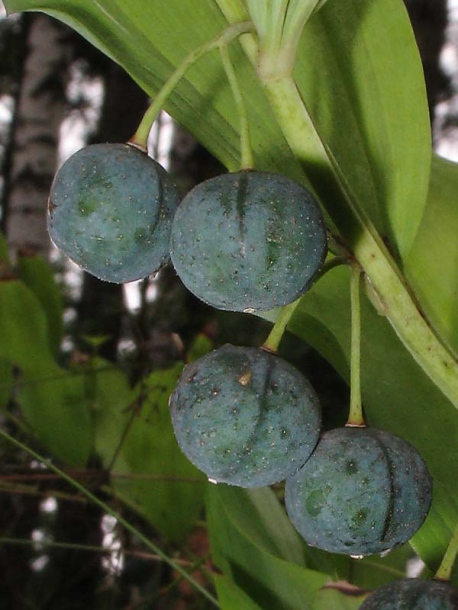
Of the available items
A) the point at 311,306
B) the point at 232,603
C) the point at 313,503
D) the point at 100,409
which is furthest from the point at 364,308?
the point at 100,409

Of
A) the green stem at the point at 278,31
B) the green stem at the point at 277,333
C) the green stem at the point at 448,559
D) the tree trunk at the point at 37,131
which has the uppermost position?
the tree trunk at the point at 37,131

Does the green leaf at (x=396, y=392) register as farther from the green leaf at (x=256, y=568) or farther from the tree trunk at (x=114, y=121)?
the tree trunk at (x=114, y=121)

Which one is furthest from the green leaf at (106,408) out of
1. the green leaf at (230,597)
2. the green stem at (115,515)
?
the green leaf at (230,597)

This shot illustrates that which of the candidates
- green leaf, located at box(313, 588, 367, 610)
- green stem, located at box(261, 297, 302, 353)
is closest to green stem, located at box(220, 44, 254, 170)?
green stem, located at box(261, 297, 302, 353)

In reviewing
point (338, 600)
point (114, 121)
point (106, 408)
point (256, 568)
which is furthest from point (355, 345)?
point (114, 121)

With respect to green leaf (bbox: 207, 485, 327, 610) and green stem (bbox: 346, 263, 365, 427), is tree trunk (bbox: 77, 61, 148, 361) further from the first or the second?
green stem (bbox: 346, 263, 365, 427)

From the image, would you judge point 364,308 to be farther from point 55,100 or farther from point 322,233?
point 55,100

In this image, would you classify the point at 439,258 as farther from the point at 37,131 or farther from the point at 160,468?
the point at 37,131

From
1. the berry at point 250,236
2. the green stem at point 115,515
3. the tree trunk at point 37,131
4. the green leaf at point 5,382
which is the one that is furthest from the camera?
the tree trunk at point 37,131
